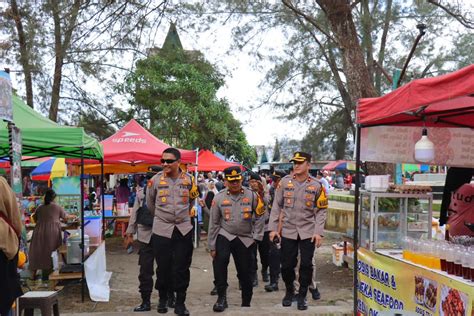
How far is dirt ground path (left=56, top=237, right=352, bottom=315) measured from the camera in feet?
21.9

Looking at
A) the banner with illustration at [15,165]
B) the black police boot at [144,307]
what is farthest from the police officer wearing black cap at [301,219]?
the banner with illustration at [15,165]

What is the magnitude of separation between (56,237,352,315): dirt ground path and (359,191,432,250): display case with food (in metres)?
1.27

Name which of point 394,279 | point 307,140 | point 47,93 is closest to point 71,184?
point 394,279

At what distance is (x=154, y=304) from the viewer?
6664 mm

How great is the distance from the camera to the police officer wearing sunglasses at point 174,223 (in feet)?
19.0

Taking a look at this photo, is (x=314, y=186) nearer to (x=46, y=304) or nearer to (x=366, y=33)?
(x=46, y=304)

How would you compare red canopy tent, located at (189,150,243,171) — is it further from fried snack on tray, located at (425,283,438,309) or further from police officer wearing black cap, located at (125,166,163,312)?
fried snack on tray, located at (425,283,438,309)

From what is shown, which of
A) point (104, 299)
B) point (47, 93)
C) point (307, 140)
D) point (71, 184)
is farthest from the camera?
point (307, 140)

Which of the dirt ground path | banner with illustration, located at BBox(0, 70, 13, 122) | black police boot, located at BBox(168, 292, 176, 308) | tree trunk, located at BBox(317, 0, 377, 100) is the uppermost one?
tree trunk, located at BBox(317, 0, 377, 100)

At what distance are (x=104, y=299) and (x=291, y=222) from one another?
3.09 meters

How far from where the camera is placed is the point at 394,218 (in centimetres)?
559

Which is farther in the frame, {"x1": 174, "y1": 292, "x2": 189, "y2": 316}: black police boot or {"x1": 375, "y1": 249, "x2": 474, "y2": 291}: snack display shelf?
{"x1": 174, "y1": 292, "x2": 189, "y2": 316}: black police boot

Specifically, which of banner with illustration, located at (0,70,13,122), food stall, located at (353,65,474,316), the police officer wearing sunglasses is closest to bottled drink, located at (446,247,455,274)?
food stall, located at (353,65,474,316)

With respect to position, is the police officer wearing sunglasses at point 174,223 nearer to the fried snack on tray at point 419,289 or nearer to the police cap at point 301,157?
the police cap at point 301,157
